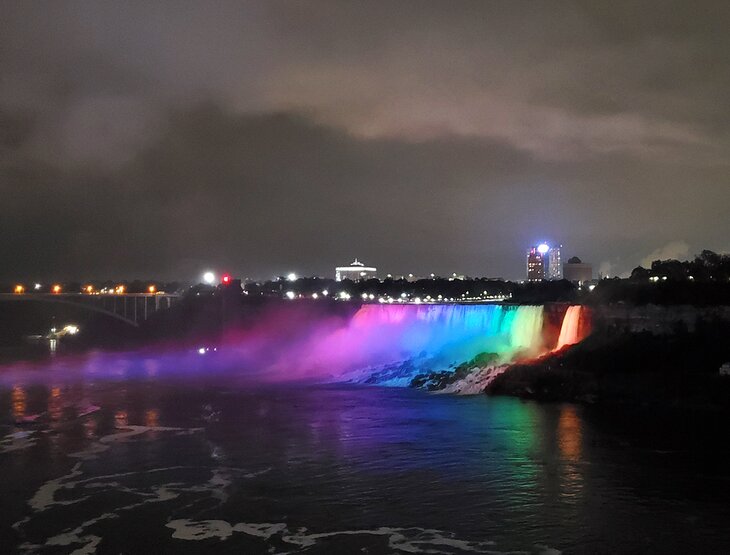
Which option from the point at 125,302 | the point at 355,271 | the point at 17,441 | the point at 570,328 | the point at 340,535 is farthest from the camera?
the point at 355,271

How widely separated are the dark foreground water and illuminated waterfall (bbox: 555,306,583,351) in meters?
8.25

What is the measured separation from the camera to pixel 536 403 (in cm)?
3092

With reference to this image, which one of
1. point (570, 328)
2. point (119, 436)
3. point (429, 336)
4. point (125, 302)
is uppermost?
point (125, 302)

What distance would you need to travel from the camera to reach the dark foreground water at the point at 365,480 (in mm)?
Result: 14617

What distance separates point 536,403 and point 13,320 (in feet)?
311

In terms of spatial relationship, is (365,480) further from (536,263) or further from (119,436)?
(536,263)

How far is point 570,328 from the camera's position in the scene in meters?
37.9

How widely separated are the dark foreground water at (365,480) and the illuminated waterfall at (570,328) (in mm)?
8250

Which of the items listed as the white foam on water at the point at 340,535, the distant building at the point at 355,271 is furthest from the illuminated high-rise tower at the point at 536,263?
the white foam on water at the point at 340,535

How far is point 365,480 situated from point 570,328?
21865 millimetres

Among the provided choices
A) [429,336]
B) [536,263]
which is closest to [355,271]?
[536,263]

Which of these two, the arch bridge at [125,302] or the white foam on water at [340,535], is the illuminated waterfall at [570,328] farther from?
the arch bridge at [125,302]

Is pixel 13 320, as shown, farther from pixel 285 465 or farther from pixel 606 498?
pixel 606 498

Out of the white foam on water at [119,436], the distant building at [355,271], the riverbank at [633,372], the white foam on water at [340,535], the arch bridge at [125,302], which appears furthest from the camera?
the distant building at [355,271]
